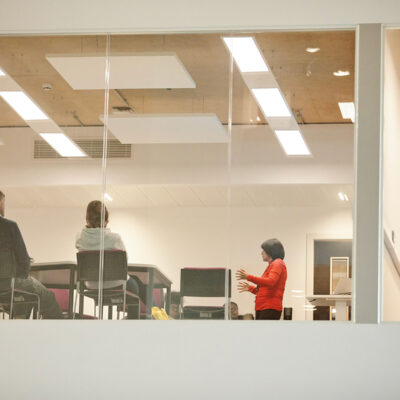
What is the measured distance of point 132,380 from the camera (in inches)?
239

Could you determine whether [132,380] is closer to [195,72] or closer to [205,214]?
[205,214]

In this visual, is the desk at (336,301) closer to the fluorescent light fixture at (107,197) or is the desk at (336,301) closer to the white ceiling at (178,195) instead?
the white ceiling at (178,195)

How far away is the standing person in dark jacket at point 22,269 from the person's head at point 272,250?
1573mm

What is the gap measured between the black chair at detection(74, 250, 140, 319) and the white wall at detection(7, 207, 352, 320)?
89 mm

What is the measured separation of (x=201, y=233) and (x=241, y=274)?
1.36 ft

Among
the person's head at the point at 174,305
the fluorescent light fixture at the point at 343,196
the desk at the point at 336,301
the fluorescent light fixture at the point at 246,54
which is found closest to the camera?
the desk at the point at 336,301

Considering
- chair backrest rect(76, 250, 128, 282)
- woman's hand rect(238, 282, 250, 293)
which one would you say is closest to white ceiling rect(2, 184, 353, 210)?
chair backrest rect(76, 250, 128, 282)

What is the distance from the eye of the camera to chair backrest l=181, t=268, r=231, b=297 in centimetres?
619

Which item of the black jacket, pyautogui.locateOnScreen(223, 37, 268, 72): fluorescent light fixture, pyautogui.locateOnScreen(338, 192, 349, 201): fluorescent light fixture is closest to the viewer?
pyautogui.locateOnScreen(338, 192, 349, 201): fluorescent light fixture

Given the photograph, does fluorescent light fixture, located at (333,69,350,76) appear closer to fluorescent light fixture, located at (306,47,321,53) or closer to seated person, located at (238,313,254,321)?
fluorescent light fixture, located at (306,47,321,53)

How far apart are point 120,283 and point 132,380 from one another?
2.36ft

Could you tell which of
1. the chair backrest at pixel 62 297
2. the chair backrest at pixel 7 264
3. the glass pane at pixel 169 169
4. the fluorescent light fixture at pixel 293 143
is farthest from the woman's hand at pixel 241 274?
the chair backrest at pixel 7 264

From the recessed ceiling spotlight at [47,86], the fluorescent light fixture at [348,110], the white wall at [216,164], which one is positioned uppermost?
the recessed ceiling spotlight at [47,86]

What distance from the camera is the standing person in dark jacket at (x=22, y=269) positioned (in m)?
6.37
